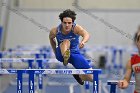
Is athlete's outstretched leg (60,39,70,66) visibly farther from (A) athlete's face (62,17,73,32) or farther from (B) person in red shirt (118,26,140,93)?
(B) person in red shirt (118,26,140,93)

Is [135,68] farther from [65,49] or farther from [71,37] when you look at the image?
[71,37]

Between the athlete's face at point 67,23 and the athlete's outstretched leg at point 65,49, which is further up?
the athlete's face at point 67,23

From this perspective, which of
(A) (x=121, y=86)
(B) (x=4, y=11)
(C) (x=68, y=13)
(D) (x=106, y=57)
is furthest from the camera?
(D) (x=106, y=57)

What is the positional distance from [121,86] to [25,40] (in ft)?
40.5

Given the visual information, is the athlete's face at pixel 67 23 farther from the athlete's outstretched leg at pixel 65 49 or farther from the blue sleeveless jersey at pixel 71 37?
the athlete's outstretched leg at pixel 65 49

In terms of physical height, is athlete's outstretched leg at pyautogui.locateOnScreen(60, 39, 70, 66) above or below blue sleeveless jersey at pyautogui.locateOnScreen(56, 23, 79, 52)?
below

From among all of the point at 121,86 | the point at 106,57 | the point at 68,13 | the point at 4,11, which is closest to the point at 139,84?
the point at 121,86

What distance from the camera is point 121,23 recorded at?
15.8 m

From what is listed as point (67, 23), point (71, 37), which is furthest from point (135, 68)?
point (71, 37)

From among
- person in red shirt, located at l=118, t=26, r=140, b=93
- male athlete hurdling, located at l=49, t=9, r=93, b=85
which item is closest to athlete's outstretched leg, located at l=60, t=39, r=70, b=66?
male athlete hurdling, located at l=49, t=9, r=93, b=85

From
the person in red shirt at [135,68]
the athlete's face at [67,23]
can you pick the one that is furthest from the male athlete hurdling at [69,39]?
the person in red shirt at [135,68]

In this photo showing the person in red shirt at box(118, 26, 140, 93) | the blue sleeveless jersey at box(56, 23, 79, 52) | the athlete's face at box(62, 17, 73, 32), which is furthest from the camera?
the blue sleeveless jersey at box(56, 23, 79, 52)

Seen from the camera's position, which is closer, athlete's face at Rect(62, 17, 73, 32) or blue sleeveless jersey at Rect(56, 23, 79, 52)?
athlete's face at Rect(62, 17, 73, 32)

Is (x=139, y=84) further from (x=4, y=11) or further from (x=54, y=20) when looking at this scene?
(x=54, y=20)
